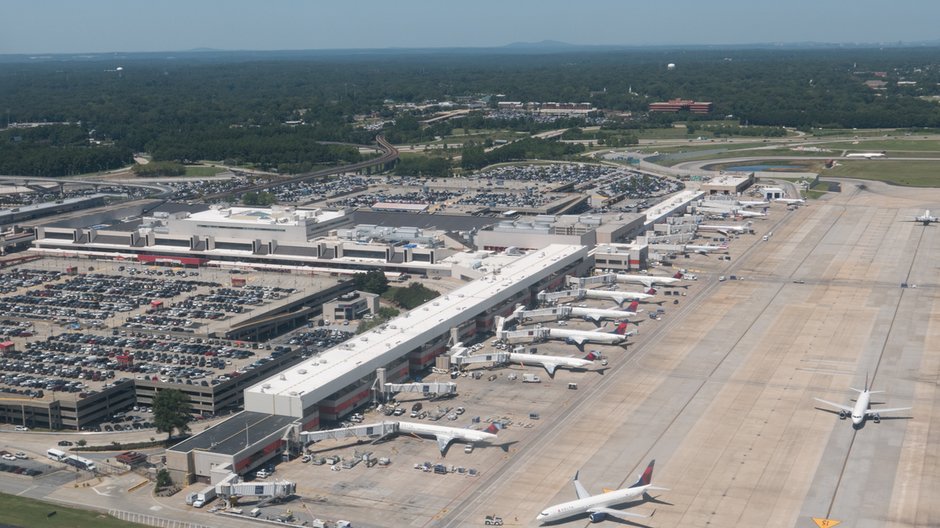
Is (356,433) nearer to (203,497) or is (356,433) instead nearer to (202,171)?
(203,497)

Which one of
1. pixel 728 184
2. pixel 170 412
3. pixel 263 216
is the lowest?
pixel 170 412

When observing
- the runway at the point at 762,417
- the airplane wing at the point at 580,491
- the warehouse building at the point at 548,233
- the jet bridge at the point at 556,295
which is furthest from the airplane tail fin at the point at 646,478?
the warehouse building at the point at 548,233

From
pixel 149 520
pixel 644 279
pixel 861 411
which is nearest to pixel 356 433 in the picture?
pixel 149 520

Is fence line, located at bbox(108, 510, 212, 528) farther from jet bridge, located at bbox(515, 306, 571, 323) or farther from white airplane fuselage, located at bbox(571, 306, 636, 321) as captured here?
white airplane fuselage, located at bbox(571, 306, 636, 321)

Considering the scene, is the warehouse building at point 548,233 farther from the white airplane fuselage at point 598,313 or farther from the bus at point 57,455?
the bus at point 57,455

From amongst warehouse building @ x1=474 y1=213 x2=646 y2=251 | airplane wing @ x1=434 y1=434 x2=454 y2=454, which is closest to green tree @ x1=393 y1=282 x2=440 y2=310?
warehouse building @ x1=474 y1=213 x2=646 y2=251
